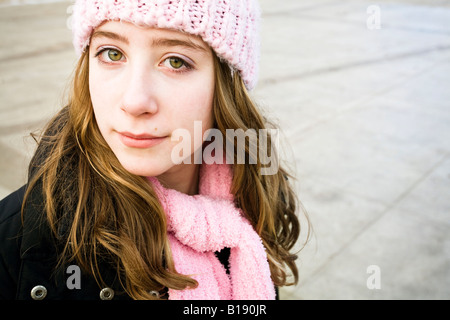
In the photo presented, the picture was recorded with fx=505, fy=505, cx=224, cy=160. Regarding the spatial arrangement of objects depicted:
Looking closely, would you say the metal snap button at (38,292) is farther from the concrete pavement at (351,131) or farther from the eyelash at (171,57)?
the concrete pavement at (351,131)

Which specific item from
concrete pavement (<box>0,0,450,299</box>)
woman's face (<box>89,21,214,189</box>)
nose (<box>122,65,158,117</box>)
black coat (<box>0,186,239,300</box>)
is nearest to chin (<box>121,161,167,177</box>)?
woman's face (<box>89,21,214,189</box>)

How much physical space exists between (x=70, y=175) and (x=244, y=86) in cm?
56

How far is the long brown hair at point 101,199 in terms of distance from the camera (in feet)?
4.33

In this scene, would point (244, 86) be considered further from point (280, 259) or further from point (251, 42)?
point (280, 259)

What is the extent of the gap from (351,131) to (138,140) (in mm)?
3944

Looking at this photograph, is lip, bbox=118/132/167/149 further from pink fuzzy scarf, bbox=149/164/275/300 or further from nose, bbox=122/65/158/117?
pink fuzzy scarf, bbox=149/164/275/300

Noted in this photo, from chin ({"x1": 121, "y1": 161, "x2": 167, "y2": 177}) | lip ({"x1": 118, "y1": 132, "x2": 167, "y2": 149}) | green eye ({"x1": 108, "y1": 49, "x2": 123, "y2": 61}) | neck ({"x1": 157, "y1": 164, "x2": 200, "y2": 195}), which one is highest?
green eye ({"x1": 108, "y1": 49, "x2": 123, "y2": 61})

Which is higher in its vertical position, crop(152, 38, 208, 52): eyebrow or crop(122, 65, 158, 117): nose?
crop(152, 38, 208, 52): eyebrow

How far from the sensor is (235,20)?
1364mm

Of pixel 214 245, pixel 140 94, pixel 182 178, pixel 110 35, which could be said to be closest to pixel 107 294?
pixel 214 245

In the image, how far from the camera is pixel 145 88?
121 cm

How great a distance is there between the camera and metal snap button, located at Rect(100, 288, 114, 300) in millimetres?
1341

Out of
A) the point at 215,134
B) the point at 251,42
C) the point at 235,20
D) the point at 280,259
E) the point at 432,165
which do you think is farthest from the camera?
the point at 432,165

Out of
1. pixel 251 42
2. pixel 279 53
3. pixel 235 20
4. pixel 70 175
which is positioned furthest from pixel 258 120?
pixel 279 53
